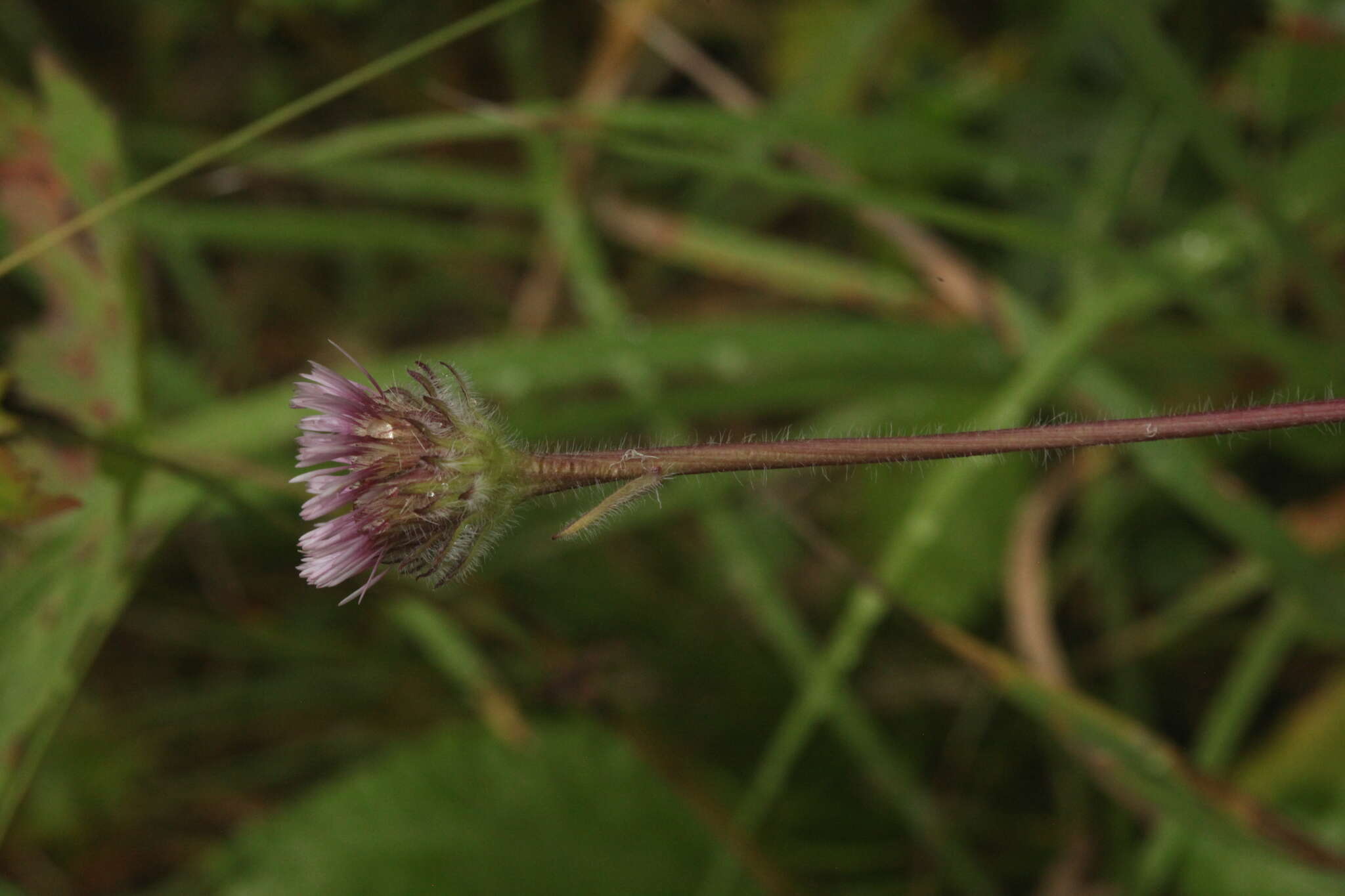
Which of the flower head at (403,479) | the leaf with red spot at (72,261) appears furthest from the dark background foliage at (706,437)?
the flower head at (403,479)

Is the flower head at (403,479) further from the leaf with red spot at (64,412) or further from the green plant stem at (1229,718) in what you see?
the green plant stem at (1229,718)

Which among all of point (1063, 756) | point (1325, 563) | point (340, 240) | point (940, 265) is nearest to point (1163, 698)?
point (1063, 756)

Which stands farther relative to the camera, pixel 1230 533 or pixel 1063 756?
pixel 1063 756

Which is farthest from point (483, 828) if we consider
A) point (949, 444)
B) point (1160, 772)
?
point (949, 444)

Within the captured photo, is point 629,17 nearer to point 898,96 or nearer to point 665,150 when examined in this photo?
point 898,96

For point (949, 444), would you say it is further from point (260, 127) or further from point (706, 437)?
point (706, 437)
